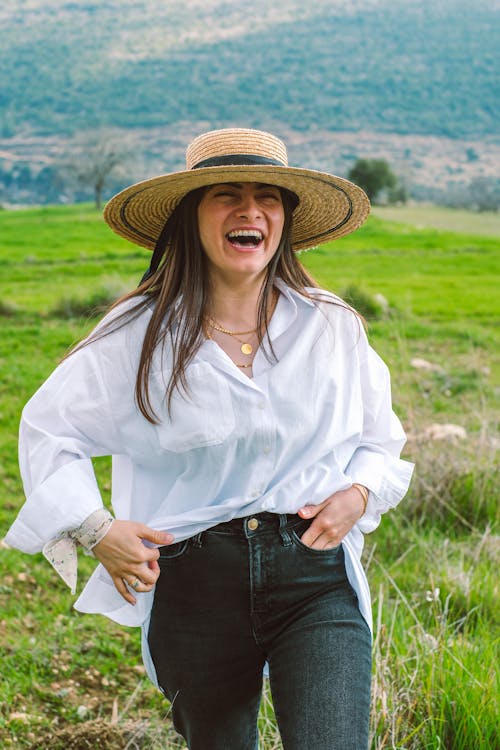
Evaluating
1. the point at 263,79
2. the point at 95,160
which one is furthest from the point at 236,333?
the point at 263,79

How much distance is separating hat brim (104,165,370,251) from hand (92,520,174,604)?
0.81m

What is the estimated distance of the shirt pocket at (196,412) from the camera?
6.61 ft

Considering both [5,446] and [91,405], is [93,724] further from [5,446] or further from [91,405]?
[5,446]

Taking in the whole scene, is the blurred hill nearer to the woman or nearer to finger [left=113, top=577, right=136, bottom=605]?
the woman

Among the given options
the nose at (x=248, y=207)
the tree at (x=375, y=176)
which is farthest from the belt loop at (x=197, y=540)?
the tree at (x=375, y=176)

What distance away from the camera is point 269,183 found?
2.17m

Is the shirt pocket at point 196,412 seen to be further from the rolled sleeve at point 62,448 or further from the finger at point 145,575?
the finger at point 145,575

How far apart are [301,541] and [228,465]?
0.79ft

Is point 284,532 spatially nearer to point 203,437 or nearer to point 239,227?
point 203,437

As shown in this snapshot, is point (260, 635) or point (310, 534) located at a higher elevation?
point (310, 534)

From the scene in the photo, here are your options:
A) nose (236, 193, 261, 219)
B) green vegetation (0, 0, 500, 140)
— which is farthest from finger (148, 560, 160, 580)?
green vegetation (0, 0, 500, 140)

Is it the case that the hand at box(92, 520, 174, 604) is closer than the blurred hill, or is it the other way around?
the hand at box(92, 520, 174, 604)

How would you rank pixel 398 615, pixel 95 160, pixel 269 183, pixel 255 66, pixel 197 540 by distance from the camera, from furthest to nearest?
1. pixel 255 66
2. pixel 95 160
3. pixel 398 615
4. pixel 269 183
5. pixel 197 540

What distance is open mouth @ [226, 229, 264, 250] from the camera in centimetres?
210
